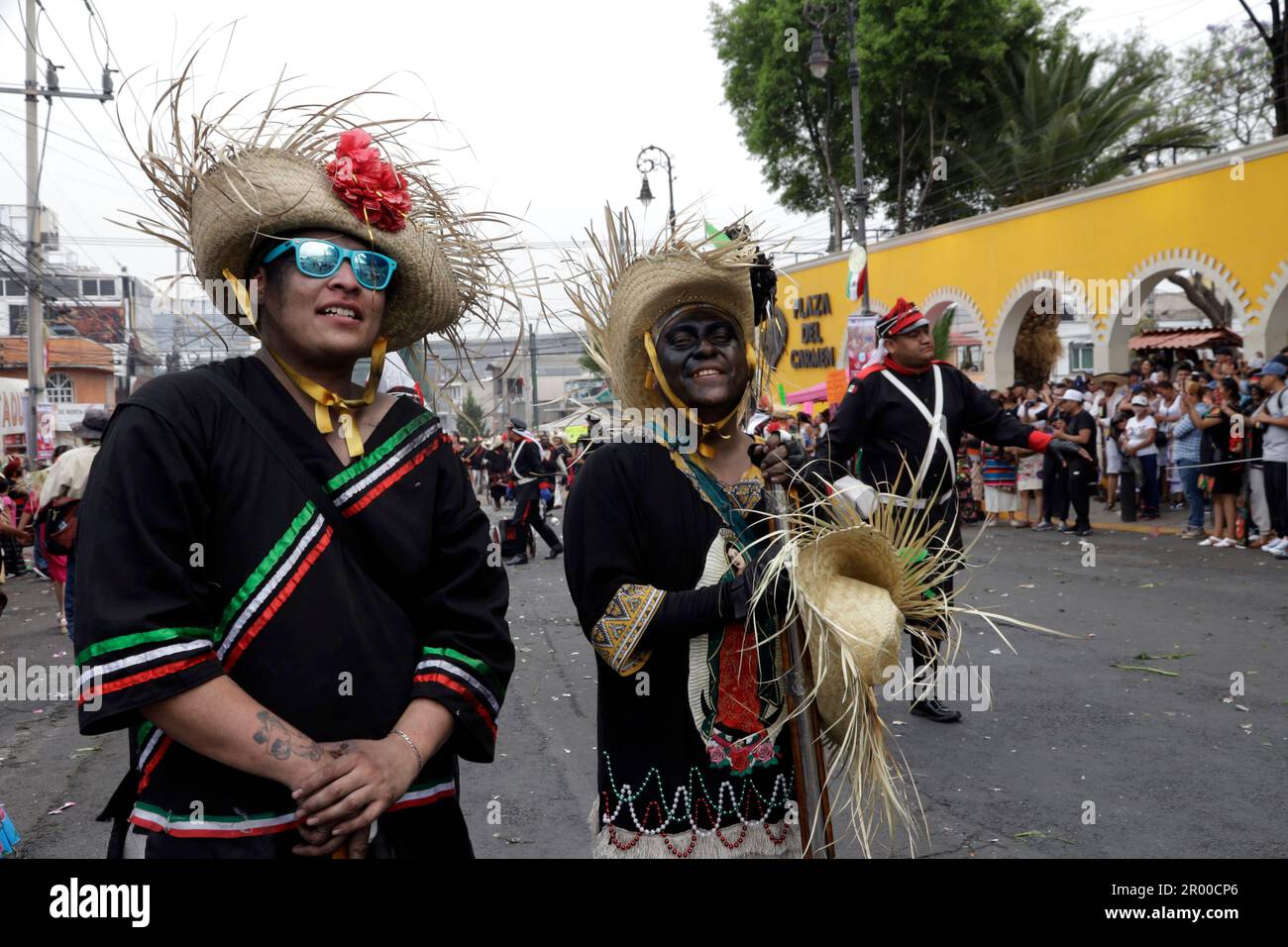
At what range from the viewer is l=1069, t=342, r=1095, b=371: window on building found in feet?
139

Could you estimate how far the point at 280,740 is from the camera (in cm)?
174

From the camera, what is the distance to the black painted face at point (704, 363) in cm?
275

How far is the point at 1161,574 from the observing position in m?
10.2

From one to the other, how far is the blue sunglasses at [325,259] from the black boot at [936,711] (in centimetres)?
439

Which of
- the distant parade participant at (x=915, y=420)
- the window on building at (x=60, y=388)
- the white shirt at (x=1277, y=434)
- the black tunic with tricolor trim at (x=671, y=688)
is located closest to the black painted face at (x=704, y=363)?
the black tunic with tricolor trim at (x=671, y=688)

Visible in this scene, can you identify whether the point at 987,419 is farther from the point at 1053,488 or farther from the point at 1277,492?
the point at 1053,488

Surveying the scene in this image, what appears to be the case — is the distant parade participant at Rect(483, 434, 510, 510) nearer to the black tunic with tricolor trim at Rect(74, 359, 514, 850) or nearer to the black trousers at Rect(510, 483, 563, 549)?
the black trousers at Rect(510, 483, 563, 549)

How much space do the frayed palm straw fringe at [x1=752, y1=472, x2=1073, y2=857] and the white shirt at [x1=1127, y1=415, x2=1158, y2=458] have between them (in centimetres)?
1262

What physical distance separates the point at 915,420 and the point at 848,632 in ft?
11.4

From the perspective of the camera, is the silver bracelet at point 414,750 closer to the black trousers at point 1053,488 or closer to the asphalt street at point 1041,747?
the asphalt street at point 1041,747

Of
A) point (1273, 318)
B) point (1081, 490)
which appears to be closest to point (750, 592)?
point (1081, 490)
